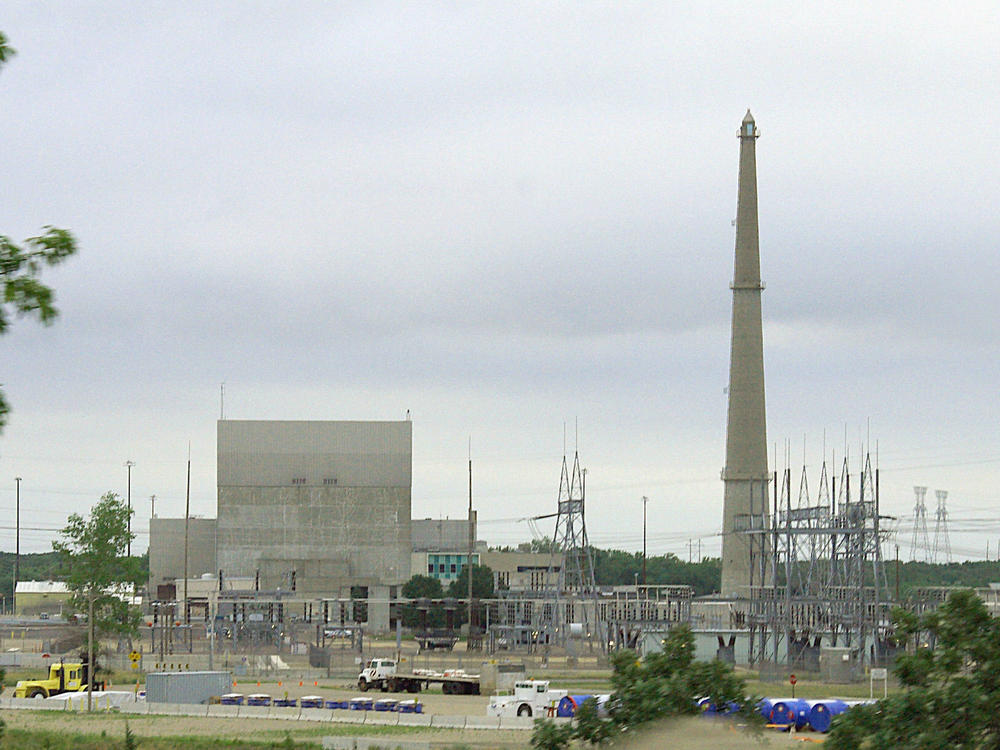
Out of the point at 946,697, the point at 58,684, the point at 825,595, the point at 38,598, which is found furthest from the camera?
the point at 38,598

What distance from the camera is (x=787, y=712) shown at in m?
47.6

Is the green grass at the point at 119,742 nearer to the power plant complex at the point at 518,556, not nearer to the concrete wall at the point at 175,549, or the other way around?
the power plant complex at the point at 518,556

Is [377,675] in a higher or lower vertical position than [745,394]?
lower

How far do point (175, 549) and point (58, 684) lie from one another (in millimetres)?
85656

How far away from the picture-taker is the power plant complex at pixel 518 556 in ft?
291

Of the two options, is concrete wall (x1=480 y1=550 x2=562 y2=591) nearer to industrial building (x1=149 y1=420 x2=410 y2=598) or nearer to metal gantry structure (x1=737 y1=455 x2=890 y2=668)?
industrial building (x1=149 y1=420 x2=410 y2=598)

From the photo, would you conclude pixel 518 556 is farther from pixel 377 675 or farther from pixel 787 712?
pixel 787 712

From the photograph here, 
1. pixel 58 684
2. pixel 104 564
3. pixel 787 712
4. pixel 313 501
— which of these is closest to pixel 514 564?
pixel 313 501

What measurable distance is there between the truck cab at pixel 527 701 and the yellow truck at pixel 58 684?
20457mm

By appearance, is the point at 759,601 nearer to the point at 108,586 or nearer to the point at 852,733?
the point at 108,586

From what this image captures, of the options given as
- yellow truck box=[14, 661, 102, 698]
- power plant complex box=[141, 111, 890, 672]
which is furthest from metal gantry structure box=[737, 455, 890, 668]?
yellow truck box=[14, 661, 102, 698]

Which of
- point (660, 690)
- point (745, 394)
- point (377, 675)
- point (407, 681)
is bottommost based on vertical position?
point (407, 681)

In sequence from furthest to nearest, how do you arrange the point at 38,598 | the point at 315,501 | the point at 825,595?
the point at 38,598
the point at 315,501
the point at 825,595

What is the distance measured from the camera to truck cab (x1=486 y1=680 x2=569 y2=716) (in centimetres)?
5422
